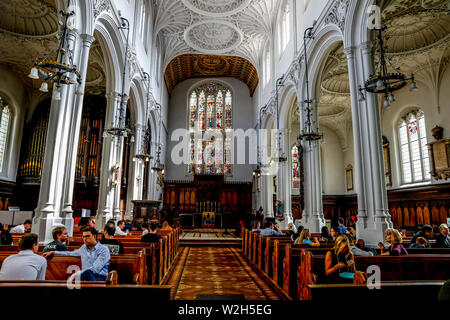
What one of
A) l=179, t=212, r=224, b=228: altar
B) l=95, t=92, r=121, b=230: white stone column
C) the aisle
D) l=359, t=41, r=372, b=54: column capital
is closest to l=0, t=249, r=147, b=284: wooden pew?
the aisle

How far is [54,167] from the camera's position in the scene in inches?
224

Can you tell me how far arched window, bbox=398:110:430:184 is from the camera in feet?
43.1

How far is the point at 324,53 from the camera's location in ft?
31.0

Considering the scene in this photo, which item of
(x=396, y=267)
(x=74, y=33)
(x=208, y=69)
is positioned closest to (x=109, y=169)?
(x=74, y=33)

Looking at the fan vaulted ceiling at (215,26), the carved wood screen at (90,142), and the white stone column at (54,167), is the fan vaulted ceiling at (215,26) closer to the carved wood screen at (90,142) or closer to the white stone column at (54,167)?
the carved wood screen at (90,142)

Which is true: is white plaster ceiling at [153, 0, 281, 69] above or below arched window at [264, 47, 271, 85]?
above

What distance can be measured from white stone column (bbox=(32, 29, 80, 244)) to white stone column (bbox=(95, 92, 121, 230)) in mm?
2962

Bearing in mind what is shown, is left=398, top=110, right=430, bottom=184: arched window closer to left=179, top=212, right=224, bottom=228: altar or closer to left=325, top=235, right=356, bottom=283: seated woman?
left=179, top=212, right=224, bottom=228: altar

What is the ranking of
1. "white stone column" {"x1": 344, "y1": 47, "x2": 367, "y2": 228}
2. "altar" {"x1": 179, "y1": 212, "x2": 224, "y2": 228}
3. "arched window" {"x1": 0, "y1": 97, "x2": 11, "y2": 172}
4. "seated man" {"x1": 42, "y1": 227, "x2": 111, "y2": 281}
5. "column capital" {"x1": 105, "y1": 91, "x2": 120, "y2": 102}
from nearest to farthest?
"seated man" {"x1": 42, "y1": 227, "x2": 111, "y2": 281} → "white stone column" {"x1": 344, "y1": 47, "x2": 367, "y2": 228} → "column capital" {"x1": 105, "y1": 91, "x2": 120, "y2": 102} → "arched window" {"x1": 0, "y1": 97, "x2": 11, "y2": 172} → "altar" {"x1": 179, "y1": 212, "x2": 224, "y2": 228}

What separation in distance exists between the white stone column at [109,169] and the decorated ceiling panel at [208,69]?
10.4m

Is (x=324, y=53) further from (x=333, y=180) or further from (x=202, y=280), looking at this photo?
(x=333, y=180)

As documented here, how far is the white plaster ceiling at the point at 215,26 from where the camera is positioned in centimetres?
1474

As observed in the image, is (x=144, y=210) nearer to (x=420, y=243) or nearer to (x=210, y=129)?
(x=420, y=243)
